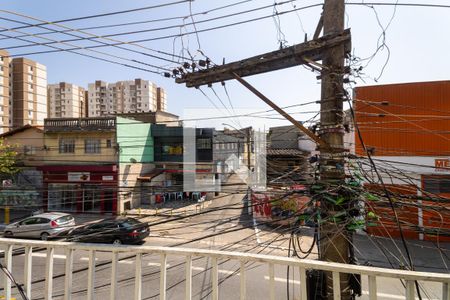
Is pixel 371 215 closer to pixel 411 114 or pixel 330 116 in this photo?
pixel 330 116

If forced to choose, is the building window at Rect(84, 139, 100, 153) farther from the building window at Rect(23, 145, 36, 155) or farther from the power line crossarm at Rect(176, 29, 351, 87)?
the power line crossarm at Rect(176, 29, 351, 87)

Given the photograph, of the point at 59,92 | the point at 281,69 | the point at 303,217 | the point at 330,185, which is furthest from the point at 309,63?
the point at 59,92

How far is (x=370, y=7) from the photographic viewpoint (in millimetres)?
4801

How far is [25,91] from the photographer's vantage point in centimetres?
4994

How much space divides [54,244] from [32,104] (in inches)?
2428

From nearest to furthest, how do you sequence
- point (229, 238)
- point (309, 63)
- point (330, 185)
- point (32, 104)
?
point (330, 185)
point (309, 63)
point (229, 238)
point (32, 104)

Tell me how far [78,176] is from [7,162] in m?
4.43

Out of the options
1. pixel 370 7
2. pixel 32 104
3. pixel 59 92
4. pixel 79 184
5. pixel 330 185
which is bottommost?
pixel 79 184

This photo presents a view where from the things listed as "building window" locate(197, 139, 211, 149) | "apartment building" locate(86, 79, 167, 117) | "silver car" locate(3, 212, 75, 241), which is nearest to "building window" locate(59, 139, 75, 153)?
"silver car" locate(3, 212, 75, 241)

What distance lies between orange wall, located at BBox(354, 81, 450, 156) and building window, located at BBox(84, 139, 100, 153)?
17.8 metres

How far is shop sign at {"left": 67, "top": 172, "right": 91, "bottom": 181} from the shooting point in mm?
19828

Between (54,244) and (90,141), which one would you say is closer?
(54,244)

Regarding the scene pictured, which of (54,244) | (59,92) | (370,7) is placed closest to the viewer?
(54,244)

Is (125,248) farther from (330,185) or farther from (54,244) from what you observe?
(330,185)
